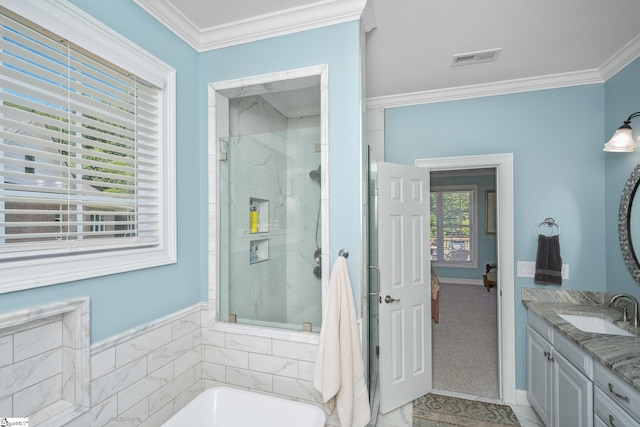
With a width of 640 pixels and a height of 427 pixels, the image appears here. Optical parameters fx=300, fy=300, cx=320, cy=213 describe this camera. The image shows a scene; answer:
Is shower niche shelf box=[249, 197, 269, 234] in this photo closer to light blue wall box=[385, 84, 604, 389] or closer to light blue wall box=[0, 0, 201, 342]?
light blue wall box=[0, 0, 201, 342]

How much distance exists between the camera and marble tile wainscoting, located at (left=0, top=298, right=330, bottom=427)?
1116 mm

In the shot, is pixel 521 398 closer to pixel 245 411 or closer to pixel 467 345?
pixel 467 345

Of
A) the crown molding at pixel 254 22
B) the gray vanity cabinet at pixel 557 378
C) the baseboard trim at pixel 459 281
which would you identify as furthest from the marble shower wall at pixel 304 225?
the baseboard trim at pixel 459 281

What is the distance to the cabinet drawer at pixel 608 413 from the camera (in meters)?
1.36

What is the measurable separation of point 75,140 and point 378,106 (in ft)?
8.05

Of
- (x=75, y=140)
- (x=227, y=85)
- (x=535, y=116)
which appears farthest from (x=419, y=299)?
(x=75, y=140)

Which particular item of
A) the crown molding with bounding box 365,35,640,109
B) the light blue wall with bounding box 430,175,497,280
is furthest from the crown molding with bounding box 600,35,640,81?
the light blue wall with bounding box 430,175,497,280

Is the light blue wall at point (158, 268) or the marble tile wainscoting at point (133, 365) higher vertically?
the light blue wall at point (158, 268)

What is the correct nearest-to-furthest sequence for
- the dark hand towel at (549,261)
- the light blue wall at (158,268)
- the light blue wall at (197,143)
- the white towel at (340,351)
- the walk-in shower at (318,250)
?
the light blue wall at (158,268) → the light blue wall at (197,143) → the white towel at (340,351) → the walk-in shower at (318,250) → the dark hand towel at (549,261)

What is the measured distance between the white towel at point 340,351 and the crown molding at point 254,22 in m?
1.33

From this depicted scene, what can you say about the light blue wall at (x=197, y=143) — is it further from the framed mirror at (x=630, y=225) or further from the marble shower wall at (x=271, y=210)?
the framed mirror at (x=630, y=225)

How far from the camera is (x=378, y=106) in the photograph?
2.96 meters

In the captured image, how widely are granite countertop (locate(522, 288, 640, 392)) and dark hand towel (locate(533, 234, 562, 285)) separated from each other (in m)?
0.14

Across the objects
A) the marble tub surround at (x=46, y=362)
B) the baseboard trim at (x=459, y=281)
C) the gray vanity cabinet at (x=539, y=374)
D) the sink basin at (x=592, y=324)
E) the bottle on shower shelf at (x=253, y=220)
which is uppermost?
the bottle on shower shelf at (x=253, y=220)
